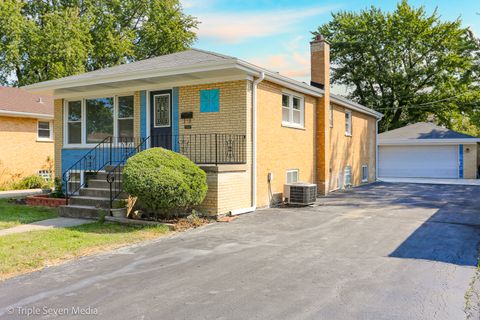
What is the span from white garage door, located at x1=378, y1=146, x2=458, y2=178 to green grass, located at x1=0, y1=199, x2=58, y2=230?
75.6 ft

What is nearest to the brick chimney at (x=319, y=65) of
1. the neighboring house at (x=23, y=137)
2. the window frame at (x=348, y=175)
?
the window frame at (x=348, y=175)

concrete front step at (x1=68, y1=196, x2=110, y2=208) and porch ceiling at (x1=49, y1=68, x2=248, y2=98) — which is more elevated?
porch ceiling at (x1=49, y1=68, x2=248, y2=98)

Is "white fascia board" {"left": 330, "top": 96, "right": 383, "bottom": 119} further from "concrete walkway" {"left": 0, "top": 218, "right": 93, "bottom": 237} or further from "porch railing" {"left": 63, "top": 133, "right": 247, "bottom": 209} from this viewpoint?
"concrete walkway" {"left": 0, "top": 218, "right": 93, "bottom": 237}

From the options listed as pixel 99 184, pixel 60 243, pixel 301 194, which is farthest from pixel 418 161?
pixel 60 243

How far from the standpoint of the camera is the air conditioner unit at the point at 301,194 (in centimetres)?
1216

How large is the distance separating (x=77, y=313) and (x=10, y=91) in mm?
21715

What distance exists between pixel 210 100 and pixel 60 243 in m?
5.94

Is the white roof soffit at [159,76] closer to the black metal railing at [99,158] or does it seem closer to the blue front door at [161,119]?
the blue front door at [161,119]

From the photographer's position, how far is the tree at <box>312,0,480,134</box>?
116 feet

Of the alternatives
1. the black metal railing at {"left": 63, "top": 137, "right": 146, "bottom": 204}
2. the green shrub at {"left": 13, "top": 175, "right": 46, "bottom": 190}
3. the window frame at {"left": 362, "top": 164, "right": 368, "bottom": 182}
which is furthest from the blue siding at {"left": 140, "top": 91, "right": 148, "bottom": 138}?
the window frame at {"left": 362, "top": 164, "right": 368, "bottom": 182}

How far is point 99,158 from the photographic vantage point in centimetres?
1365

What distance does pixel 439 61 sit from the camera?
116 feet

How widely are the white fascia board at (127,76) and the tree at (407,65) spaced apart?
30.2 m

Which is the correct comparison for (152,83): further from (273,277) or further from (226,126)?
(273,277)
